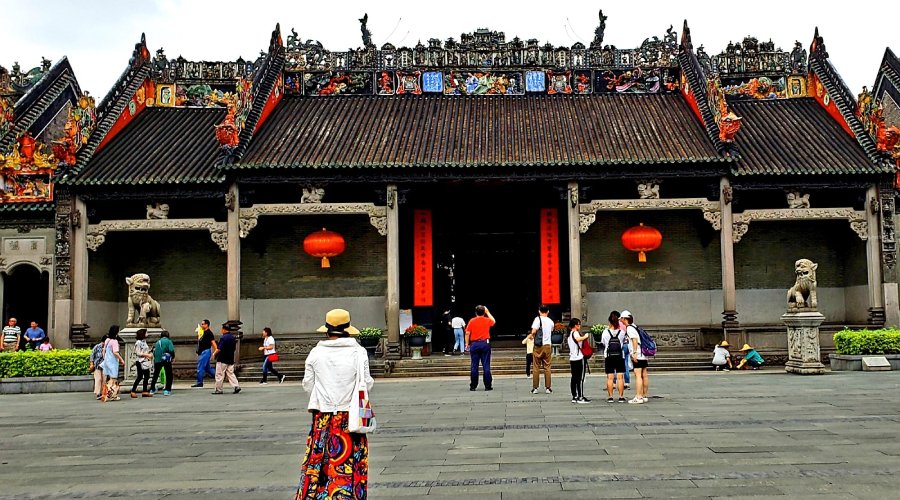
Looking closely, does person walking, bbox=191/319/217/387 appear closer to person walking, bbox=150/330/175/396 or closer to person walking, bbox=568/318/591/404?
person walking, bbox=150/330/175/396

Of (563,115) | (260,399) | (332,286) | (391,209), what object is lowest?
(260,399)

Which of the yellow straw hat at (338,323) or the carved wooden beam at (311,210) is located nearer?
the yellow straw hat at (338,323)

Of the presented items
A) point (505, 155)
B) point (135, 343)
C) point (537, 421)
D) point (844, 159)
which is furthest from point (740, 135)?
point (135, 343)

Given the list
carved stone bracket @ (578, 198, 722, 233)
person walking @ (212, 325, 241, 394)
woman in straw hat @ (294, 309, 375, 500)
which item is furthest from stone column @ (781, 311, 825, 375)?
woman in straw hat @ (294, 309, 375, 500)

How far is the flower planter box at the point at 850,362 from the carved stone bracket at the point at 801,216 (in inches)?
145

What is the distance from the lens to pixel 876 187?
19.1 meters

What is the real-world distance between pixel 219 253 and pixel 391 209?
551cm

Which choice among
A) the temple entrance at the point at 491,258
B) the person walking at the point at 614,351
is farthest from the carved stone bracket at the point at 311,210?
the person walking at the point at 614,351

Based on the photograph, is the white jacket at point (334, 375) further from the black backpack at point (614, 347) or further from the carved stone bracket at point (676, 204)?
the carved stone bracket at point (676, 204)

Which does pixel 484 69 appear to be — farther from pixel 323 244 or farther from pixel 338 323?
pixel 338 323

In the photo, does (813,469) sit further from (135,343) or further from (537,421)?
(135,343)

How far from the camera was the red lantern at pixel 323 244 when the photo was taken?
20.3 metres

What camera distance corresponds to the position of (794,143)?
20125mm

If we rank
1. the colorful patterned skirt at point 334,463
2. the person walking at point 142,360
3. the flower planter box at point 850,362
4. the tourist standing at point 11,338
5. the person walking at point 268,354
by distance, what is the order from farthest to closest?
the tourist standing at point 11,338
the person walking at point 268,354
the flower planter box at point 850,362
the person walking at point 142,360
the colorful patterned skirt at point 334,463
